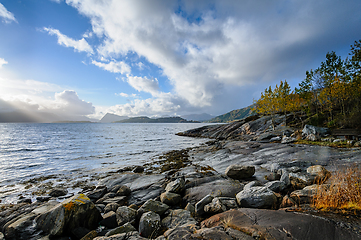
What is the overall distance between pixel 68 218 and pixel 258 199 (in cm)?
839

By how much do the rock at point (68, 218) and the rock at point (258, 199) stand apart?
281 inches

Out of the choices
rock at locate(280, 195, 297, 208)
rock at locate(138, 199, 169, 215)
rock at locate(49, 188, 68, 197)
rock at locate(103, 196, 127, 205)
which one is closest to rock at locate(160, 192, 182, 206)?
rock at locate(138, 199, 169, 215)

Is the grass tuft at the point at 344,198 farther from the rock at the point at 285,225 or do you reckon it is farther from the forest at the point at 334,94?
the forest at the point at 334,94

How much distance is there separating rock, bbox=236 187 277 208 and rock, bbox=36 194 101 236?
7.15m

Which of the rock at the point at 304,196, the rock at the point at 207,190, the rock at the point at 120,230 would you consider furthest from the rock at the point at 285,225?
the rock at the point at 207,190

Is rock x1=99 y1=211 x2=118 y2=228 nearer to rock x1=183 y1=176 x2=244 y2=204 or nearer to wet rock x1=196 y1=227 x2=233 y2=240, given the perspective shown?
rock x1=183 y1=176 x2=244 y2=204

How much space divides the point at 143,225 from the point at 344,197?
737 centimetres

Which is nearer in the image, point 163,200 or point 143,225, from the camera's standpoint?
point 143,225

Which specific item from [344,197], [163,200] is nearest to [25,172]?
[163,200]

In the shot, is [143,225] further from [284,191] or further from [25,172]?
[25,172]

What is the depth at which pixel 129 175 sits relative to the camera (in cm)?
1466

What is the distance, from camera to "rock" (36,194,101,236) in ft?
21.3

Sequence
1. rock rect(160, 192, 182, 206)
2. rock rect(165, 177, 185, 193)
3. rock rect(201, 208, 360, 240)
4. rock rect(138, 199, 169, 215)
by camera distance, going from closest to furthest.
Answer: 1. rock rect(201, 208, 360, 240)
2. rock rect(138, 199, 169, 215)
3. rock rect(160, 192, 182, 206)
4. rock rect(165, 177, 185, 193)

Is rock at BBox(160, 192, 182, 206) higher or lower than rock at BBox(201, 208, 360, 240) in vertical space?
lower
